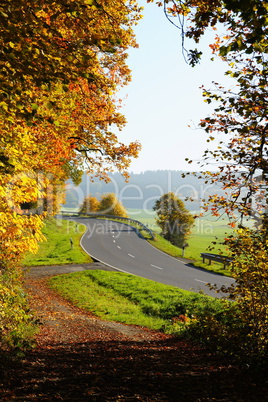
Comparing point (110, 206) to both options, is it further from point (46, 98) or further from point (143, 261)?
point (46, 98)

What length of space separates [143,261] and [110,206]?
50.5m

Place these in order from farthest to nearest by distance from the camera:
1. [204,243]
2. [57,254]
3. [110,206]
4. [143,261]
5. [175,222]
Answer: [204,243] < [110,206] < [175,222] < [57,254] < [143,261]

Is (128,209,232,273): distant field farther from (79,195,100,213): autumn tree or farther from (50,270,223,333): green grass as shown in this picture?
(79,195,100,213): autumn tree

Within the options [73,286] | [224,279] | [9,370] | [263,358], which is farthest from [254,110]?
[224,279]

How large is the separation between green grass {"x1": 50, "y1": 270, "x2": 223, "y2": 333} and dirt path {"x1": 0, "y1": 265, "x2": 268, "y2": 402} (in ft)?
9.66

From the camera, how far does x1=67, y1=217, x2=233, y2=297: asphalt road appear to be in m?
20.3

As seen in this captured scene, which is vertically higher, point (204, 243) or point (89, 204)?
point (89, 204)

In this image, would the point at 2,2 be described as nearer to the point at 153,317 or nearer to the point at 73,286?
the point at 153,317

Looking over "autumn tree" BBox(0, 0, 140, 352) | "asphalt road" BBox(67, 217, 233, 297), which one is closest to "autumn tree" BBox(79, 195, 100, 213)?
"asphalt road" BBox(67, 217, 233, 297)

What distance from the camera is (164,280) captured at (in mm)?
20047

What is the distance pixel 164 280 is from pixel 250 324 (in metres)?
13.8

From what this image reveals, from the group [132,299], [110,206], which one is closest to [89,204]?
[110,206]

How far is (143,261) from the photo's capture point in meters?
25.8

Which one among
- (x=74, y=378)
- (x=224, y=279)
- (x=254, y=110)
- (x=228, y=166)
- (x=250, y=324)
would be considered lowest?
(x=224, y=279)
